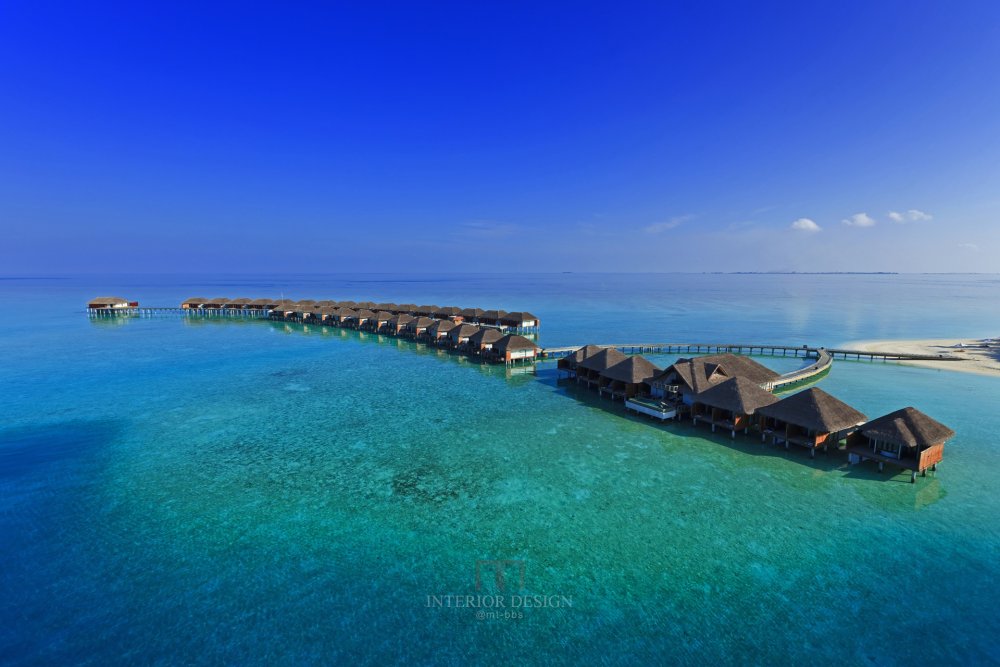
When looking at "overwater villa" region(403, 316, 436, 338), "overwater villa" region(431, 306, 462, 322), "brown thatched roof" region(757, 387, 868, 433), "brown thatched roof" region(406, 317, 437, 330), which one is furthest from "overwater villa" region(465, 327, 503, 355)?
"brown thatched roof" region(757, 387, 868, 433)

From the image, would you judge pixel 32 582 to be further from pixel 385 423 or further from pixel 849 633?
pixel 849 633

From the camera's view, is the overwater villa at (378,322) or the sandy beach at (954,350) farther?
the overwater villa at (378,322)

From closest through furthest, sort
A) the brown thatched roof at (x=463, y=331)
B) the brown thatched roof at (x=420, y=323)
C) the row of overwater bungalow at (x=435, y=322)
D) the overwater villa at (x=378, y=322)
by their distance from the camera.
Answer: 1. the row of overwater bungalow at (x=435, y=322)
2. the brown thatched roof at (x=463, y=331)
3. the brown thatched roof at (x=420, y=323)
4. the overwater villa at (x=378, y=322)

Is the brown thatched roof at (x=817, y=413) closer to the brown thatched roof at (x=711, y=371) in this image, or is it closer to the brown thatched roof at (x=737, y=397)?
the brown thatched roof at (x=737, y=397)

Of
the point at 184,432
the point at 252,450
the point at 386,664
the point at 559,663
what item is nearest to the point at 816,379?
the point at 559,663

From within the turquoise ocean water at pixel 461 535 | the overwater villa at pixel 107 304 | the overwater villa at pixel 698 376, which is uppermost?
the overwater villa at pixel 107 304

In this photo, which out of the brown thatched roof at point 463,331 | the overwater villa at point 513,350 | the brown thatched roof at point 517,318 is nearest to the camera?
the overwater villa at point 513,350

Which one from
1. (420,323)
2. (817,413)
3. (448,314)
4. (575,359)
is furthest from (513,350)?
(448,314)

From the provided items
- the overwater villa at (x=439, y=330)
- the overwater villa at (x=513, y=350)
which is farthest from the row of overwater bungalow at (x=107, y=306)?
the overwater villa at (x=513, y=350)

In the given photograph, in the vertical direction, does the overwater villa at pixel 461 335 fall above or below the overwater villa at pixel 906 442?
above
